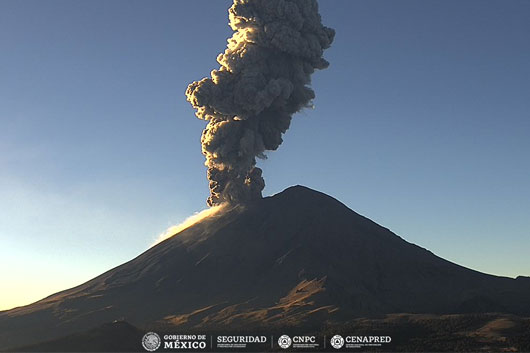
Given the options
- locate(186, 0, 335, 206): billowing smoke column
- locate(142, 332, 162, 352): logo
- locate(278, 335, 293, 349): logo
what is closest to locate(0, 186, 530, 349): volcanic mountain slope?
locate(278, 335, 293, 349): logo

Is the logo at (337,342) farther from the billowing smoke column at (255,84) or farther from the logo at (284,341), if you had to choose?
the billowing smoke column at (255,84)

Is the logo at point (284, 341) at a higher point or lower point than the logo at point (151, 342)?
lower

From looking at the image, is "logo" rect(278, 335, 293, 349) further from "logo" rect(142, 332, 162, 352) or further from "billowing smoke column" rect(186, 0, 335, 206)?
"billowing smoke column" rect(186, 0, 335, 206)

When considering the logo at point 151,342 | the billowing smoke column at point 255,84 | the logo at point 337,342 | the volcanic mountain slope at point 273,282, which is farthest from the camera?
the billowing smoke column at point 255,84

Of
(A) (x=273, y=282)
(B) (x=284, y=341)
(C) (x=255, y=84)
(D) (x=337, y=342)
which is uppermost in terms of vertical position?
(C) (x=255, y=84)

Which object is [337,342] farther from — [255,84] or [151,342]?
[255,84]

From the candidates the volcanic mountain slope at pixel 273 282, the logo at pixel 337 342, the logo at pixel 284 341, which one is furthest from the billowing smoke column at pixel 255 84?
the logo at pixel 337 342

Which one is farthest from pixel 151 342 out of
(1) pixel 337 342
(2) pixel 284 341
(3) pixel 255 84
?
(3) pixel 255 84
